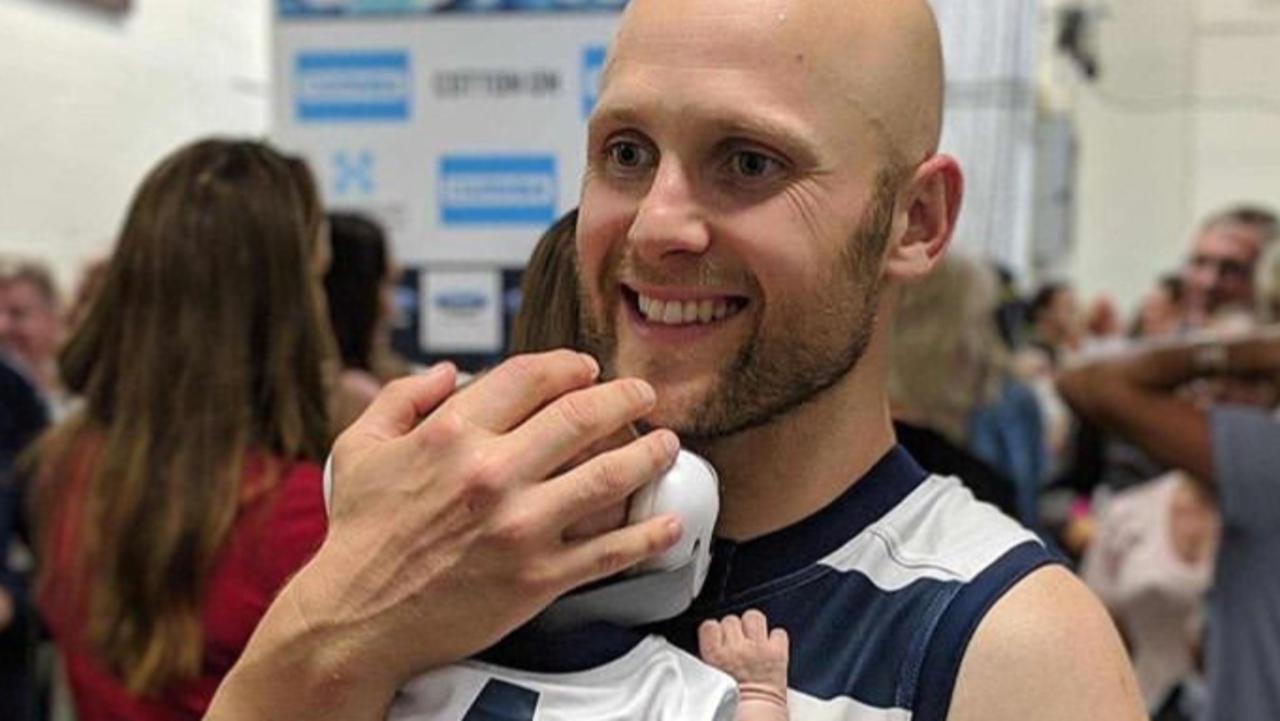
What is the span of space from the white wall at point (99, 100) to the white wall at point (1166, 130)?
17.9ft

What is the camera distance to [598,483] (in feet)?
2.75

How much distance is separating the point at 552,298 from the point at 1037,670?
424mm

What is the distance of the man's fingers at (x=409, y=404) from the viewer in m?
0.94

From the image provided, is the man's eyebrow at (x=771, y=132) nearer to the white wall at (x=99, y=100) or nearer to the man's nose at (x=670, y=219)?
the man's nose at (x=670, y=219)

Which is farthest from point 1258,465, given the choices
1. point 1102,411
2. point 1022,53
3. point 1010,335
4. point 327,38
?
point 1010,335

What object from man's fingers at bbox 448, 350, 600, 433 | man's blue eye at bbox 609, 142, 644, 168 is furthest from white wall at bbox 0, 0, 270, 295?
man's fingers at bbox 448, 350, 600, 433

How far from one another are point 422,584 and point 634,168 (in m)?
0.32

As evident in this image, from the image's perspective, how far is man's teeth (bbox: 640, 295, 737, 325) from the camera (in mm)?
957

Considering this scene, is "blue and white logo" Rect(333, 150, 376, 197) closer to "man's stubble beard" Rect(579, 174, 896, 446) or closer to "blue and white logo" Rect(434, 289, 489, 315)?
"blue and white logo" Rect(434, 289, 489, 315)

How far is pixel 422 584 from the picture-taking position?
0.86 m

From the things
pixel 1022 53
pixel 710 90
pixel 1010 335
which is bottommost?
pixel 1010 335

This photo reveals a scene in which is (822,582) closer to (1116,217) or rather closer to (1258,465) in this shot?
(1258,465)

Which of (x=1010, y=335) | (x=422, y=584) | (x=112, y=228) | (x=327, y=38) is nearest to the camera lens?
(x=422, y=584)

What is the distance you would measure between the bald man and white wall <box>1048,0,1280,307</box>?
9381mm
